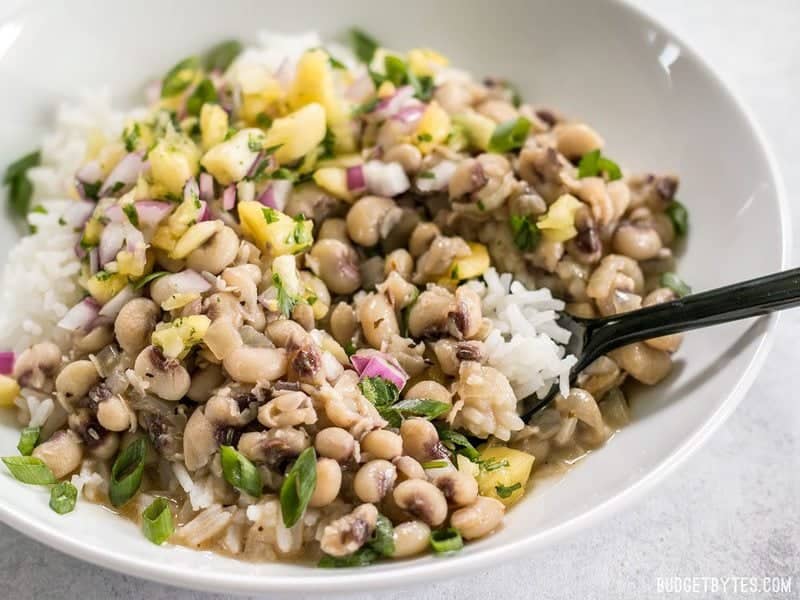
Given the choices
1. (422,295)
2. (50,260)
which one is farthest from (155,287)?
(422,295)

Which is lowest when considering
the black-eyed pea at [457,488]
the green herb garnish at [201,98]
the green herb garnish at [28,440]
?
Result: the green herb garnish at [28,440]

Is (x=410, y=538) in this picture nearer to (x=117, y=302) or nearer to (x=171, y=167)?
(x=117, y=302)

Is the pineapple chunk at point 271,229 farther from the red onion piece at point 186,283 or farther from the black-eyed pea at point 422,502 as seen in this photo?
the black-eyed pea at point 422,502

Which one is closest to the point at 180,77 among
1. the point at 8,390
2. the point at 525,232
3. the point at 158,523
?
the point at 8,390

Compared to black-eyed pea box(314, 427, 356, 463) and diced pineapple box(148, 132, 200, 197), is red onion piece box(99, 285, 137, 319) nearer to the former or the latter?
diced pineapple box(148, 132, 200, 197)

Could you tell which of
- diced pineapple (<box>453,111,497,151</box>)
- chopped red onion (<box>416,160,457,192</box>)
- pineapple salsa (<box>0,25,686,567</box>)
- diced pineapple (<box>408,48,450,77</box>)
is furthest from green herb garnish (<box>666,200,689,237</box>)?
diced pineapple (<box>408,48,450,77</box>)

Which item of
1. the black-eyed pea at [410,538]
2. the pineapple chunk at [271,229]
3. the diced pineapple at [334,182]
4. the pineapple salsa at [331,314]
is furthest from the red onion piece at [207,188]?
the black-eyed pea at [410,538]
